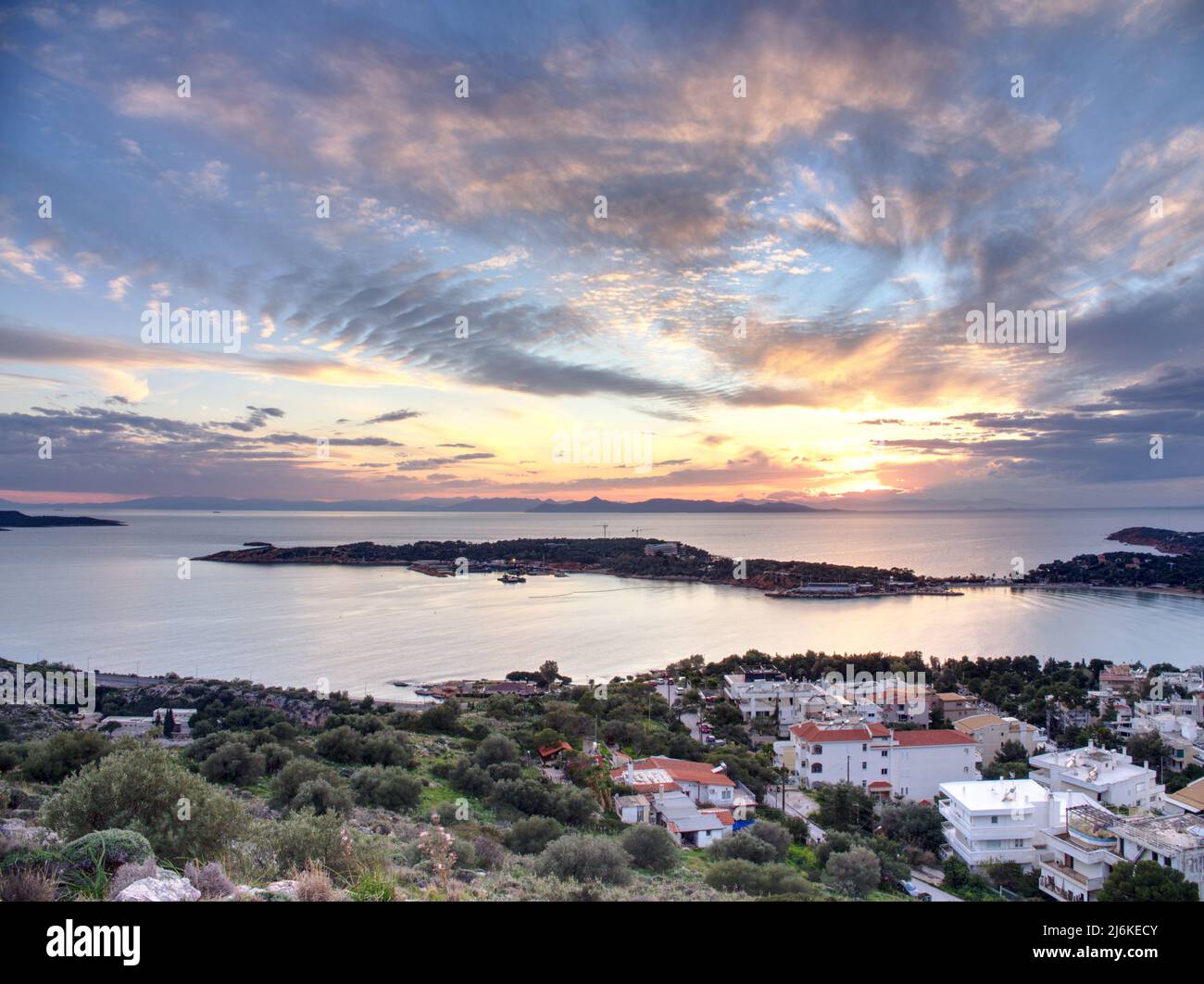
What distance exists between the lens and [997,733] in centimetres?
1060

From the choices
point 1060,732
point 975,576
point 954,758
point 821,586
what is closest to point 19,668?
point 954,758

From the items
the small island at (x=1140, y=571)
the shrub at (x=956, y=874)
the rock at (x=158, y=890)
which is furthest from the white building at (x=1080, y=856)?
the small island at (x=1140, y=571)

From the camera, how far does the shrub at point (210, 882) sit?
1899mm

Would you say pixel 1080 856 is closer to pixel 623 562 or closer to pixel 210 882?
pixel 210 882

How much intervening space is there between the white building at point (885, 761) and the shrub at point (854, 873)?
4499 mm

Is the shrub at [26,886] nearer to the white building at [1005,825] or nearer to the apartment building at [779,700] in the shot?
the white building at [1005,825]

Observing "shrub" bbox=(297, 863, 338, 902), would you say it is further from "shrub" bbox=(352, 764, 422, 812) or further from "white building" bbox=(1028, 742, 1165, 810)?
"white building" bbox=(1028, 742, 1165, 810)

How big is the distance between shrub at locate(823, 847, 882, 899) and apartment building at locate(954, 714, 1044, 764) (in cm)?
669

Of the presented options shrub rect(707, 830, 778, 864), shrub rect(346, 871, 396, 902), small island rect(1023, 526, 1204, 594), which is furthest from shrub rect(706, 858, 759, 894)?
small island rect(1023, 526, 1204, 594)

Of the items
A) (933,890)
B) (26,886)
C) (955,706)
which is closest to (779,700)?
(955,706)

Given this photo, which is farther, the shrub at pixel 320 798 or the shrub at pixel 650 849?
the shrub at pixel 320 798

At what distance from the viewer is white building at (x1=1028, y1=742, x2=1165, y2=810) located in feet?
24.6
